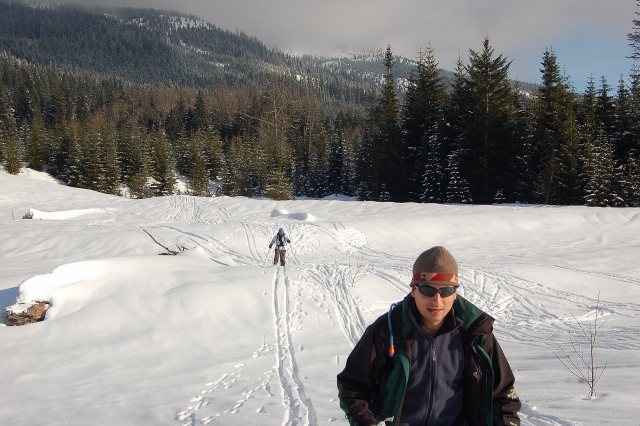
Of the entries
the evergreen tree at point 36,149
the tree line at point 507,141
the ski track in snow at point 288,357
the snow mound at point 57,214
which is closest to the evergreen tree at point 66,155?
the evergreen tree at point 36,149

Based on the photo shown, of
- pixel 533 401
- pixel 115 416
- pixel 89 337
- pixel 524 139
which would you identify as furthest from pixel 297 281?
pixel 524 139

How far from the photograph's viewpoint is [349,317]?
815 cm

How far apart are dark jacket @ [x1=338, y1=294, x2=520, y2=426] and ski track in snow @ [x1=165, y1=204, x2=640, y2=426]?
7.23 ft

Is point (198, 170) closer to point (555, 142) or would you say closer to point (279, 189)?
point (279, 189)

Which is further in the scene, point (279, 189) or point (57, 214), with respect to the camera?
point (279, 189)

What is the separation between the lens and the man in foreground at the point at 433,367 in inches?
78.7

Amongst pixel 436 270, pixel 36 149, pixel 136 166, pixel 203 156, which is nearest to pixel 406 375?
pixel 436 270

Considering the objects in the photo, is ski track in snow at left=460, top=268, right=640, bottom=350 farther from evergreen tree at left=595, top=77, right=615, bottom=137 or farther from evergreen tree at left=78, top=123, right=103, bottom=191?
evergreen tree at left=78, top=123, right=103, bottom=191

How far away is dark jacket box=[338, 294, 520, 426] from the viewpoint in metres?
1.99

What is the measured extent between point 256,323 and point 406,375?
6.24 m

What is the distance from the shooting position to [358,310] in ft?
28.1

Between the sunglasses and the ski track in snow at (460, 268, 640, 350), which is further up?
the sunglasses

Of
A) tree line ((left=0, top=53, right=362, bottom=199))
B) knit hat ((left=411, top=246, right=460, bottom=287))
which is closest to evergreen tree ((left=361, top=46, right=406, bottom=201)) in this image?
tree line ((left=0, top=53, right=362, bottom=199))

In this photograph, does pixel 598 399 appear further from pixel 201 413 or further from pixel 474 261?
pixel 474 261
